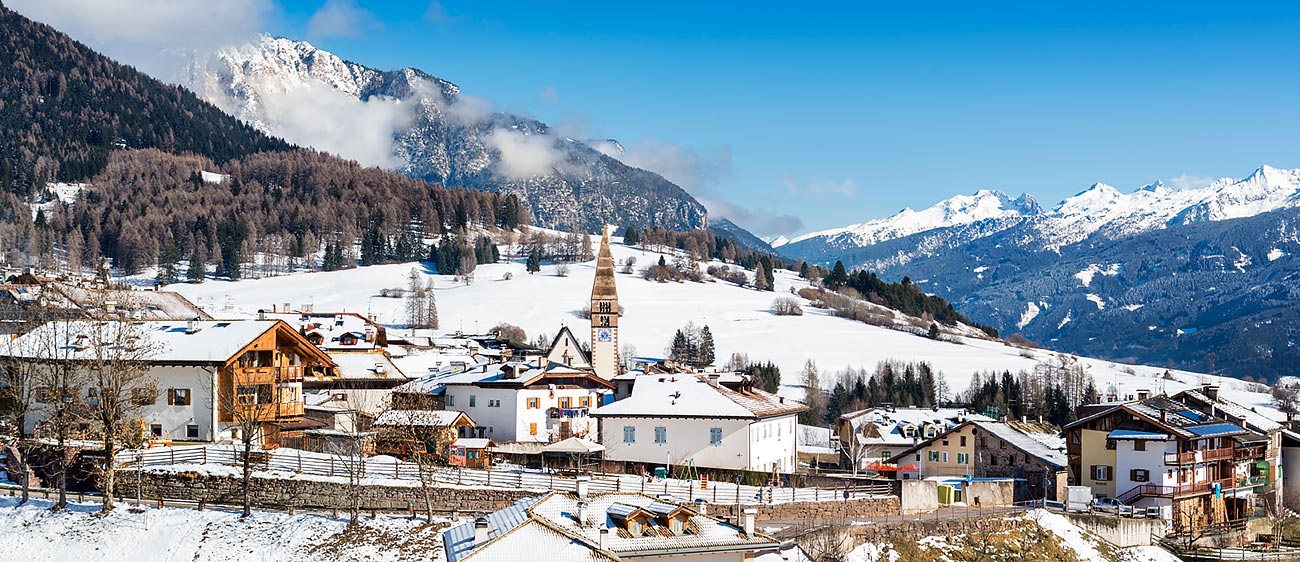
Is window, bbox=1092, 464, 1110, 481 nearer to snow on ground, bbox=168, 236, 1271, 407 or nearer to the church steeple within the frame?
the church steeple

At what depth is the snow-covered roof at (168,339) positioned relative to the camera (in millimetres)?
55000

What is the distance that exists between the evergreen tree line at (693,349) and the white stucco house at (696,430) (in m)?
89.0

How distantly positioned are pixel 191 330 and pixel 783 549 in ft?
102

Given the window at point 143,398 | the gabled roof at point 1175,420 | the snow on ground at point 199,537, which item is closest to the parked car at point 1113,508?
the gabled roof at point 1175,420

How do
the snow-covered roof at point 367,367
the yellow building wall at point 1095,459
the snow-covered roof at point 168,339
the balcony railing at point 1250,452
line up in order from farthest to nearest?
the snow-covered roof at point 367,367 < the balcony railing at point 1250,452 < the yellow building wall at point 1095,459 < the snow-covered roof at point 168,339

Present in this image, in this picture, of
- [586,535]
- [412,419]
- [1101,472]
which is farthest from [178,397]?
[1101,472]

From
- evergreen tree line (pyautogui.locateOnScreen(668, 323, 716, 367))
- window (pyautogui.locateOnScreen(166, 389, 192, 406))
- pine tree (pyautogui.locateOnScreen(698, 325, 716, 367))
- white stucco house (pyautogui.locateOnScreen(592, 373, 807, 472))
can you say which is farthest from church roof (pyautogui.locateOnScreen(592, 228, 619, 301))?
pine tree (pyautogui.locateOnScreen(698, 325, 716, 367))

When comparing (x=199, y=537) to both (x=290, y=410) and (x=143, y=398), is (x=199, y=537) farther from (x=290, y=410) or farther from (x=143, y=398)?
(x=290, y=410)

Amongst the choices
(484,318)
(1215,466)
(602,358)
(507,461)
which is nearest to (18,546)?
(507,461)

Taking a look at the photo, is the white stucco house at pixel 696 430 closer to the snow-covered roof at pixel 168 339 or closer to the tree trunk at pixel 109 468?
the snow-covered roof at pixel 168 339

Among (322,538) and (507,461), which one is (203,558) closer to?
(322,538)

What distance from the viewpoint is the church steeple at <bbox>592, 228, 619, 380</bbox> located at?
324 feet

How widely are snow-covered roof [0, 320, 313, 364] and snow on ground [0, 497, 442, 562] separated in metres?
10.8

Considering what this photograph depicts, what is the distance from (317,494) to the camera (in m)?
45.2
